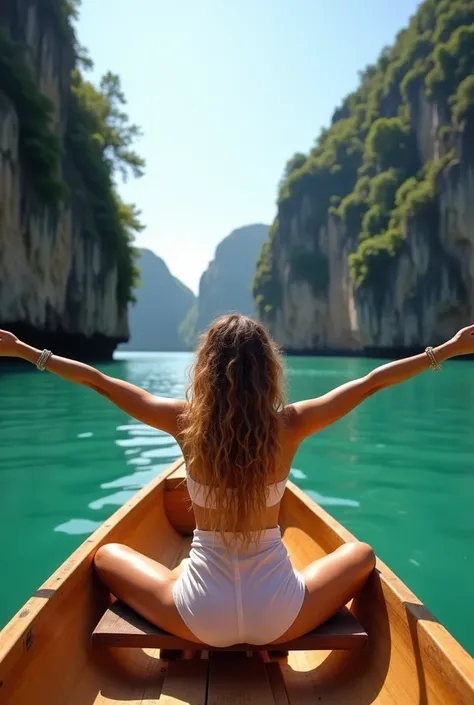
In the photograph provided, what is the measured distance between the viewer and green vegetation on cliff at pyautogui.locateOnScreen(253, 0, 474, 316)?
41.9 meters

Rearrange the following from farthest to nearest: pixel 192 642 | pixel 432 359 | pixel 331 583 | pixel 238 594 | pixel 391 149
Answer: pixel 391 149, pixel 432 359, pixel 331 583, pixel 192 642, pixel 238 594

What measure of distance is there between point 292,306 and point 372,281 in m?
22.9

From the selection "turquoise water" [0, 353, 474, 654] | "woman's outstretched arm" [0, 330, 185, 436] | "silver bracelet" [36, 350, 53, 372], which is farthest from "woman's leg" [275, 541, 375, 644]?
"silver bracelet" [36, 350, 53, 372]

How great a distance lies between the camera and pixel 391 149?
50.2 metres

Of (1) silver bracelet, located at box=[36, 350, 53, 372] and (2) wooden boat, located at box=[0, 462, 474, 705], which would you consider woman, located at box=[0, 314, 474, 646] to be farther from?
(1) silver bracelet, located at box=[36, 350, 53, 372]

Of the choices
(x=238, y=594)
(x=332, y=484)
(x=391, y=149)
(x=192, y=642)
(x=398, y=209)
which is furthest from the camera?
(x=391, y=149)

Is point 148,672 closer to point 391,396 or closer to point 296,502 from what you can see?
point 296,502

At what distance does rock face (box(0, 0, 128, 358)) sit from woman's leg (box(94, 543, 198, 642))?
75.6 ft

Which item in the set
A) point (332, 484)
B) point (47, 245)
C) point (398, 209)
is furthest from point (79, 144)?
point (332, 484)

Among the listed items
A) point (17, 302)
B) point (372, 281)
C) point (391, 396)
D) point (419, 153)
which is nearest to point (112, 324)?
point (17, 302)

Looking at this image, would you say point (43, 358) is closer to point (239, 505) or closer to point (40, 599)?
point (40, 599)

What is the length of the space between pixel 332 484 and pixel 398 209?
143ft

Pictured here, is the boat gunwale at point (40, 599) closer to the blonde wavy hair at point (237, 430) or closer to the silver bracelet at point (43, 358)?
the blonde wavy hair at point (237, 430)

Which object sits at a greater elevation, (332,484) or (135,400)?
(135,400)
